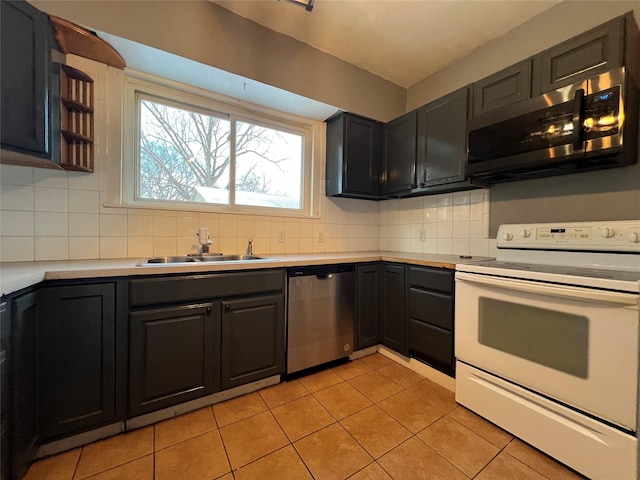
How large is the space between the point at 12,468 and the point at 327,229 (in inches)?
93.5

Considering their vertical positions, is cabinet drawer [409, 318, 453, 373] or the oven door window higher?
the oven door window

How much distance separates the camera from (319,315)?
1.99 metres

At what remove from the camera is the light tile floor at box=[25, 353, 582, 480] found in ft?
3.79

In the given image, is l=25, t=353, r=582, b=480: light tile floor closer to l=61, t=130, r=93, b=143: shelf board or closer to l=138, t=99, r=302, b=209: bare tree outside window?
l=138, t=99, r=302, b=209: bare tree outside window

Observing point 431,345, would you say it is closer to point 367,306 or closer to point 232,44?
point 367,306

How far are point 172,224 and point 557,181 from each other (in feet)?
9.14

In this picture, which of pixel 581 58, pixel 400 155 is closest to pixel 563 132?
pixel 581 58

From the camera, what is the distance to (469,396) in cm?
157

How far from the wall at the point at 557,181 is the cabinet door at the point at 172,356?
88.7 inches

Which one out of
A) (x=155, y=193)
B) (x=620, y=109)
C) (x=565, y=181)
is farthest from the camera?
(x=155, y=193)

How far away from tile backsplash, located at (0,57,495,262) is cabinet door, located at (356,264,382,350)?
0.64 m

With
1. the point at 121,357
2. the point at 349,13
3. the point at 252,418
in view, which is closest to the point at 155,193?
the point at 121,357

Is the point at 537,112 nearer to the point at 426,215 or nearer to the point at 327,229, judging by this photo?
the point at 426,215

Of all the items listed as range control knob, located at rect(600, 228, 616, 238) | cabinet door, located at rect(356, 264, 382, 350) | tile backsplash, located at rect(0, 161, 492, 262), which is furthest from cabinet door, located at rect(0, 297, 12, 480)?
range control knob, located at rect(600, 228, 616, 238)
